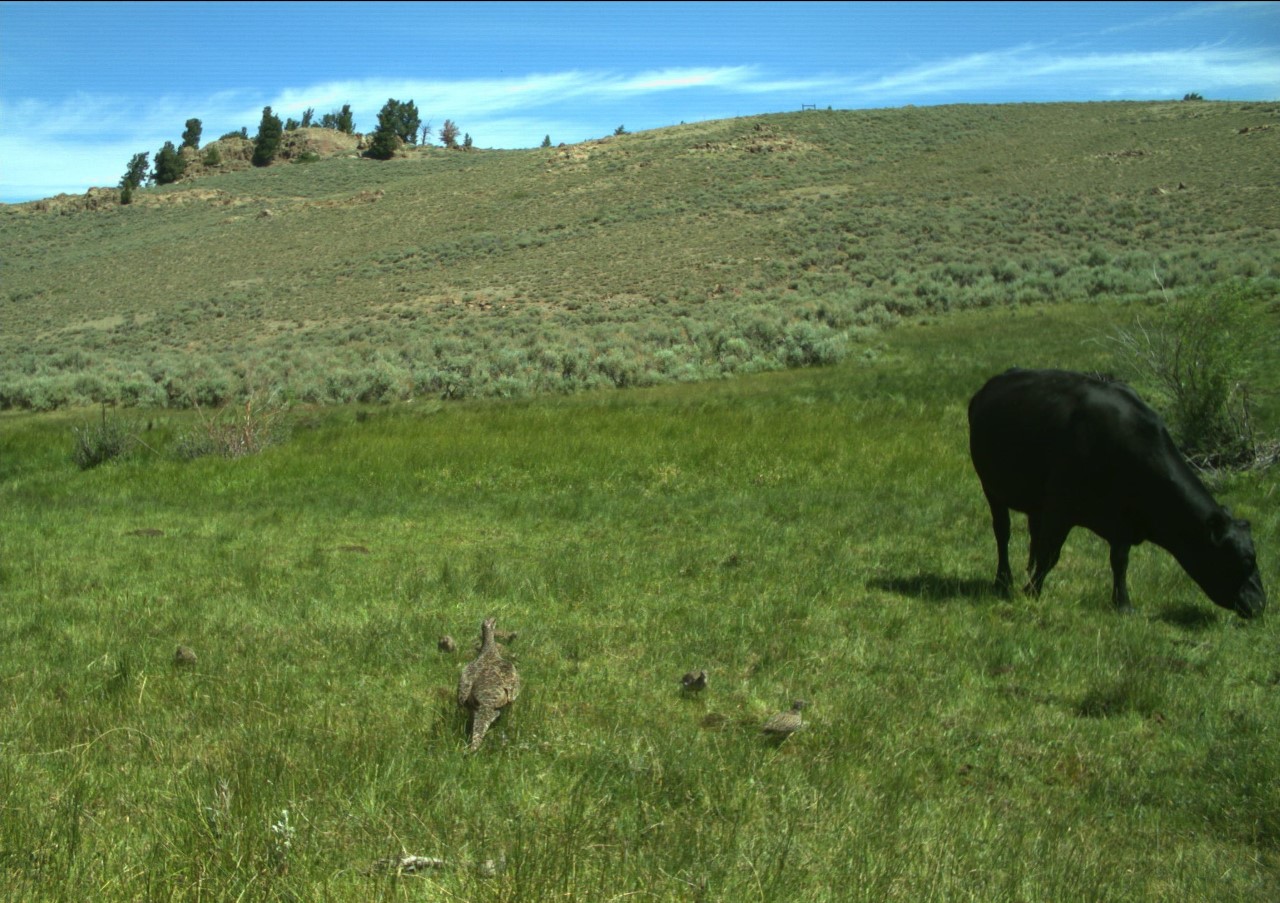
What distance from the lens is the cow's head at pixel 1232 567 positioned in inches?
316

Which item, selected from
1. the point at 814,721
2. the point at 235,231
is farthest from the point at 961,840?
the point at 235,231

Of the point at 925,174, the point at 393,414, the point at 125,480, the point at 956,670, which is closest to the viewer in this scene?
the point at 956,670

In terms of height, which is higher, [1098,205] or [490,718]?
[1098,205]

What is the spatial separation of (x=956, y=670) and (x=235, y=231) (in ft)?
256

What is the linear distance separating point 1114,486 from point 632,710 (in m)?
4.54

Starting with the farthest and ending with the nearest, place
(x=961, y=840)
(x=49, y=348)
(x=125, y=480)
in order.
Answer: (x=49, y=348) → (x=125, y=480) → (x=961, y=840)

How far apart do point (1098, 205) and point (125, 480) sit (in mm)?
44489

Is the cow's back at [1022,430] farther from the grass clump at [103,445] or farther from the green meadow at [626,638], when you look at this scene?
the grass clump at [103,445]

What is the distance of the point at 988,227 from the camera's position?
158ft

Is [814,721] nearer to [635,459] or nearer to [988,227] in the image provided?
[635,459]

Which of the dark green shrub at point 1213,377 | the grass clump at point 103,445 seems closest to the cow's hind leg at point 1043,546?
the dark green shrub at point 1213,377

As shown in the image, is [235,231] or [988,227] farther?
[235,231]

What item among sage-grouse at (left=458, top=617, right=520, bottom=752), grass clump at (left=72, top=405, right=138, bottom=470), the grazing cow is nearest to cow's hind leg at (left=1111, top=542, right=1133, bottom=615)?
the grazing cow

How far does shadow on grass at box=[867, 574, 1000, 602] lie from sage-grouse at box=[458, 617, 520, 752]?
4318 mm
